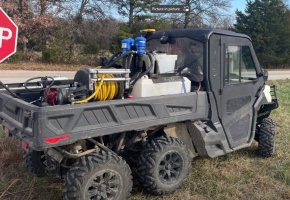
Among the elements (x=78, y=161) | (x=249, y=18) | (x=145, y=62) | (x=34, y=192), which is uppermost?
(x=249, y=18)

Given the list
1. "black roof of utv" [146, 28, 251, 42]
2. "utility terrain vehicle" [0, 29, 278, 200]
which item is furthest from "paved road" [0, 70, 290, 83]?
"utility terrain vehicle" [0, 29, 278, 200]

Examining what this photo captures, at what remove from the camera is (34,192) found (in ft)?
12.6

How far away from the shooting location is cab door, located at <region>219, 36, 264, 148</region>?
14.6 ft

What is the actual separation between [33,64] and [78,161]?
19.7 metres

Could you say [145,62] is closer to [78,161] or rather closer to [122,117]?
[122,117]

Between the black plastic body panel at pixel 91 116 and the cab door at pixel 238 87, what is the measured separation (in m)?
0.56

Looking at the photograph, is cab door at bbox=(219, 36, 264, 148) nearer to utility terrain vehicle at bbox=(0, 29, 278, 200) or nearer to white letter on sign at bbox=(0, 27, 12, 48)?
utility terrain vehicle at bbox=(0, 29, 278, 200)

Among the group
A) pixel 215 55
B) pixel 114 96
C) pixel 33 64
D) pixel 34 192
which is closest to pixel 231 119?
pixel 215 55

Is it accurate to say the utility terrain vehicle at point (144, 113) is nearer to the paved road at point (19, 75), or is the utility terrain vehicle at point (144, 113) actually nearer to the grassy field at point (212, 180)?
the grassy field at point (212, 180)

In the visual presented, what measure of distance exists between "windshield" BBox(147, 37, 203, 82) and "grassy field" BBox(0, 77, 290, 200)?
1225 mm

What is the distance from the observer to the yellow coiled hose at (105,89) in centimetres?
342

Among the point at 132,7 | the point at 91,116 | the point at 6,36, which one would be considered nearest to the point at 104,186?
the point at 91,116

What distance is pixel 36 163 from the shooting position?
4.20 meters

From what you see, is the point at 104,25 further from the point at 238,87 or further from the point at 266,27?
the point at 238,87
